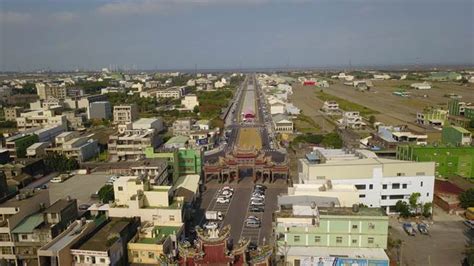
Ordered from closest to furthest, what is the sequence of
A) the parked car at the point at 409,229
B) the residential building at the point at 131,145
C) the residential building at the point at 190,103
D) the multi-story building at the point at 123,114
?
1. the parked car at the point at 409,229
2. the residential building at the point at 131,145
3. the multi-story building at the point at 123,114
4. the residential building at the point at 190,103

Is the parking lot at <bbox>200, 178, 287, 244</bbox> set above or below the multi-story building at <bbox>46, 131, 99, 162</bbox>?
below

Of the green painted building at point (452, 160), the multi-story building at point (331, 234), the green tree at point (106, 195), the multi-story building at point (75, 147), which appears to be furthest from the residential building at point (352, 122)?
the multi-story building at point (331, 234)

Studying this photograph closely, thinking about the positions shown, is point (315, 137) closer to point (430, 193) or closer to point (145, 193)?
point (430, 193)

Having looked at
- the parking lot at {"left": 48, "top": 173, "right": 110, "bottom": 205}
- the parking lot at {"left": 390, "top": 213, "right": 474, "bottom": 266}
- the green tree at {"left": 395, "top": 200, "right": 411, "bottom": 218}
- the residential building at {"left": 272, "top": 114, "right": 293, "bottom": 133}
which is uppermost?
the residential building at {"left": 272, "top": 114, "right": 293, "bottom": 133}

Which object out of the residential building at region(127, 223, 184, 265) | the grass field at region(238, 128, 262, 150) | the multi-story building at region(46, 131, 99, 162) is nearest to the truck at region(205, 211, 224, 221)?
the residential building at region(127, 223, 184, 265)

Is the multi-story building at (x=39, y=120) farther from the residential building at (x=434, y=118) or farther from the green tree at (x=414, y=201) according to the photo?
the residential building at (x=434, y=118)

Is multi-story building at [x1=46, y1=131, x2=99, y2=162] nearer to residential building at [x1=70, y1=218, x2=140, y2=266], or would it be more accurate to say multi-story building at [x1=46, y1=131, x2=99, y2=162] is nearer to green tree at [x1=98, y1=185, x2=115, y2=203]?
green tree at [x1=98, y1=185, x2=115, y2=203]

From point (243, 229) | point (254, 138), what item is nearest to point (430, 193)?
point (243, 229)

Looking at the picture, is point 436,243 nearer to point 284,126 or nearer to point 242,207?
point 242,207
